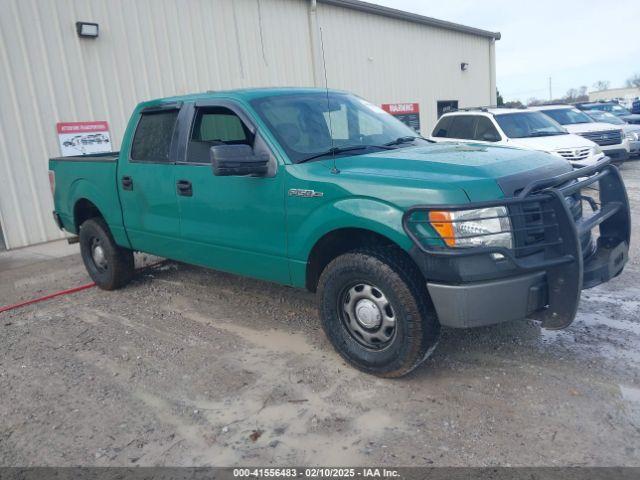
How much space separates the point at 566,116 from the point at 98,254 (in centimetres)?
1229

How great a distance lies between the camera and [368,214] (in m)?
3.41

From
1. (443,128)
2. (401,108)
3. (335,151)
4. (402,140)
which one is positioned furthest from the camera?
(401,108)

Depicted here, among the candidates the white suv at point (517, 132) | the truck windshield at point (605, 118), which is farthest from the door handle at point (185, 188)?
the truck windshield at point (605, 118)

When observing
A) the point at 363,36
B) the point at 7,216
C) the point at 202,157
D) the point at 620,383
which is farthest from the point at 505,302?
the point at 363,36

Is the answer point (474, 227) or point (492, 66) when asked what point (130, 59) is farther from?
point (492, 66)

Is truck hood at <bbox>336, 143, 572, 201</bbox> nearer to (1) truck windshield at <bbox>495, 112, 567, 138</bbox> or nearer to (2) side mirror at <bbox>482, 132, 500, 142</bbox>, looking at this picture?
(2) side mirror at <bbox>482, 132, 500, 142</bbox>

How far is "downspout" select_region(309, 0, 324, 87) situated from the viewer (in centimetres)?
1280

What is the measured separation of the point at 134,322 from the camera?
504 cm

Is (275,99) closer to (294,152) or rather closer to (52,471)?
(294,152)

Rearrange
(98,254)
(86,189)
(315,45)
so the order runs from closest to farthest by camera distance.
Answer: (86,189), (98,254), (315,45)

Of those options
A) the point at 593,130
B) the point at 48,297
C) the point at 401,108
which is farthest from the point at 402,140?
the point at 401,108

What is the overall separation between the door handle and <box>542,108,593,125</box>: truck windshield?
1165 cm

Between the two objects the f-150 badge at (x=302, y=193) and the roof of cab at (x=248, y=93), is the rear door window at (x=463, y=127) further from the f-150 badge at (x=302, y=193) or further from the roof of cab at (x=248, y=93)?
the f-150 badge at (x=302, y=193)

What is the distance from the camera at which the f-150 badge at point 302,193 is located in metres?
3.68
